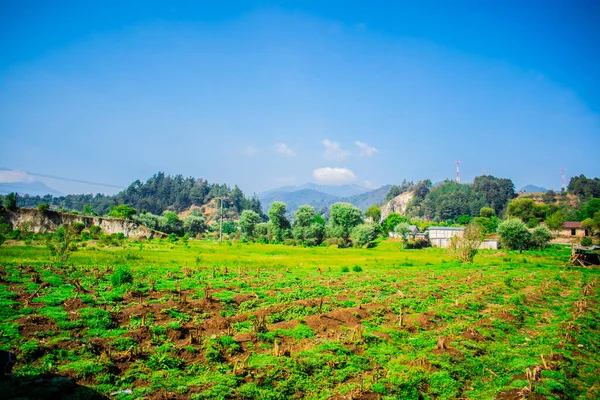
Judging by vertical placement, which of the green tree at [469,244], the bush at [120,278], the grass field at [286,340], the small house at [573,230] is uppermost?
the small house at [573,230]

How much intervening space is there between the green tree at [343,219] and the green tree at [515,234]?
134 ft

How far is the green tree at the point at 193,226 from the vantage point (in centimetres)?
12375

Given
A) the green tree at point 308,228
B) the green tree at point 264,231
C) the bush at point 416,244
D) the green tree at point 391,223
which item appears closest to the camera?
the bush at point 416,244

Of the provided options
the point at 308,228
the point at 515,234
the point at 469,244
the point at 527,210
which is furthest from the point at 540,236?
the point at 527,210

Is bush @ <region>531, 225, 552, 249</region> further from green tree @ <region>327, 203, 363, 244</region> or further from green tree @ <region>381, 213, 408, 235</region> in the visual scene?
green tree @ <region>381, 213, 408, 235</region>

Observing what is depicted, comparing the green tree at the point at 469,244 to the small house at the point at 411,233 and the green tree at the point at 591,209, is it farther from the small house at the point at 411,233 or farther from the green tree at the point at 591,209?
the green tree at the point at 591,209

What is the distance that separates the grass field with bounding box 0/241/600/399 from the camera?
1116 centimetres

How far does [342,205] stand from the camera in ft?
358

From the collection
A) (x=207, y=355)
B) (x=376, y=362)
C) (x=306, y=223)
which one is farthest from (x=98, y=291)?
(x=306, y=223)

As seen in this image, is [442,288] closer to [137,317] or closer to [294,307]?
[294,307]

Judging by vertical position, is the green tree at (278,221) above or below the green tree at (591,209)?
below

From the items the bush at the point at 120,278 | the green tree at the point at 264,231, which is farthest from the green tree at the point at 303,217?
the bush at the point at 120,278

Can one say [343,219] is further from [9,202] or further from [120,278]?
[120,278]

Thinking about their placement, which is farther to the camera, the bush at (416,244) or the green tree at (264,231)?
the green tree at (264,231)
